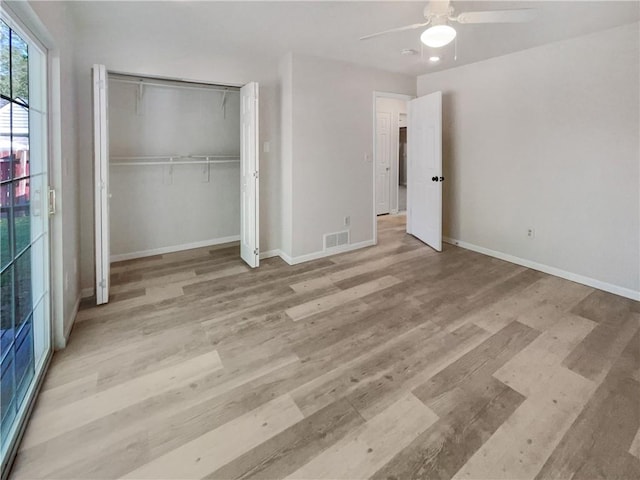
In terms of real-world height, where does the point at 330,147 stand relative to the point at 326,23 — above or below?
below

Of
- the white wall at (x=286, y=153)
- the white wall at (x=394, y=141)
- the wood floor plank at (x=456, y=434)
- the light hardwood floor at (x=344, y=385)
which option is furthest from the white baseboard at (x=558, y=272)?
the white wall at (x=394, y=141)

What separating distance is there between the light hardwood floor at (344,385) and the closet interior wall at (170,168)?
3.99 ft

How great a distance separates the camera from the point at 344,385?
2010 millimetres

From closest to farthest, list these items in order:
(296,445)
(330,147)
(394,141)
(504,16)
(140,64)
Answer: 1. (296,445)
2. (504,16)
3. (140,64)
4. (330,147)
5. (394,141)

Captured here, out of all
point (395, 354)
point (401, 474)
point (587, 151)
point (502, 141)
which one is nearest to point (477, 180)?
point (502, 141)

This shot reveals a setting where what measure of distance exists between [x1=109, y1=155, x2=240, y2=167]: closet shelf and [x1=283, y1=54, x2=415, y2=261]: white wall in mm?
1294

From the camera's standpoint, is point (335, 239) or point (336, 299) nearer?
point (336, 299)

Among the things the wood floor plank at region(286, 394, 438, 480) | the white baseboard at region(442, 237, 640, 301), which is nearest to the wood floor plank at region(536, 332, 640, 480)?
the wood floor plank at region(286, 394, 438, 480)

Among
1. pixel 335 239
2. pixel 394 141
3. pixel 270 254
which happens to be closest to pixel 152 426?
pixel 270 254

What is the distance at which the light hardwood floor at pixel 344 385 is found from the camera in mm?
1511

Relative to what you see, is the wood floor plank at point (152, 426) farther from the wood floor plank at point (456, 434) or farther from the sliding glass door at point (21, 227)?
the wood floor plank at point (456, 434)

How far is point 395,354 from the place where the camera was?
91.7 inches

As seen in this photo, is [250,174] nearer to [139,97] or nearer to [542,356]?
[139,97]

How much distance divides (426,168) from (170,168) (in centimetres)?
356
